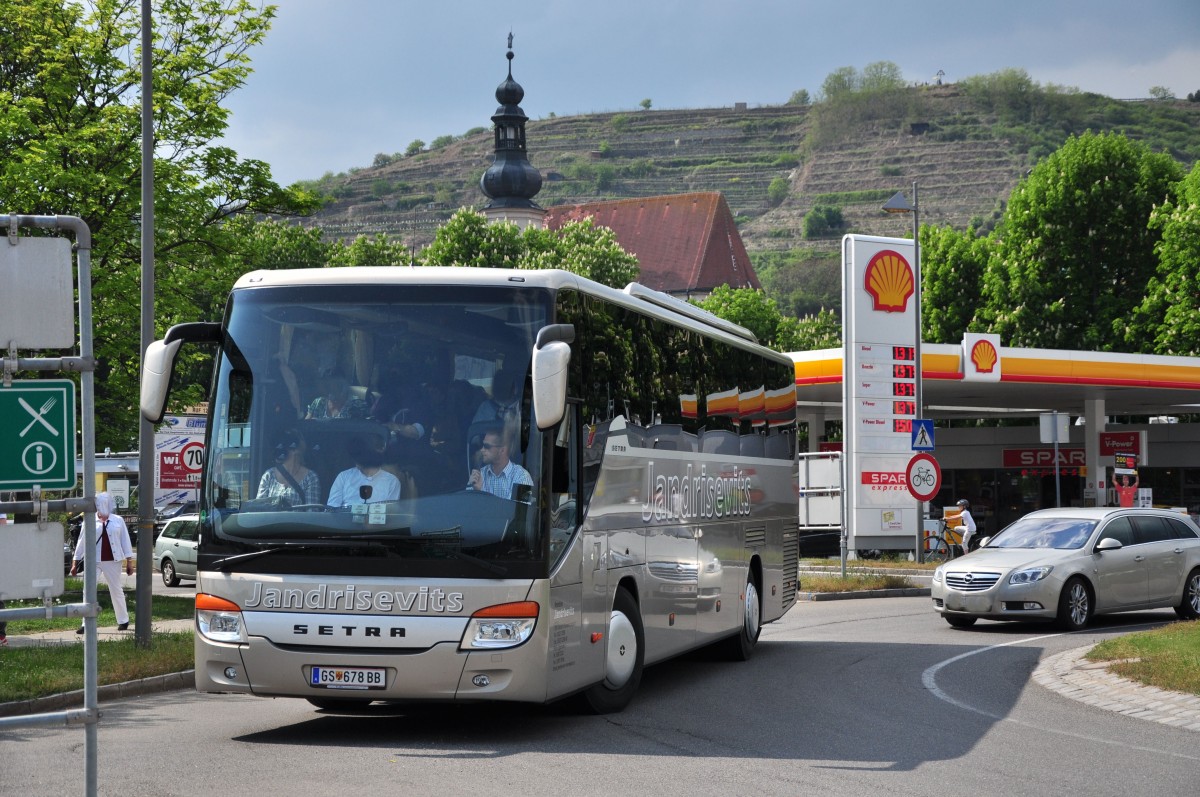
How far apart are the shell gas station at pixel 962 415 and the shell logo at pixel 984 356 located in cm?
4

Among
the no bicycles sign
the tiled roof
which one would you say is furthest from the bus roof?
the tiled roof

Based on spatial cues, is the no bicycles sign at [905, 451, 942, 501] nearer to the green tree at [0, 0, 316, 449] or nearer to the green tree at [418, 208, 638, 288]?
the green tree at [0, 0, 316, 449]

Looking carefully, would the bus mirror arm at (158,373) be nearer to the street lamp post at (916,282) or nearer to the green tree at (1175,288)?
the street lamp post at (916,282)

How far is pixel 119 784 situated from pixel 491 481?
2.82 m

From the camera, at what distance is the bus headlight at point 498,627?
950 centimetres

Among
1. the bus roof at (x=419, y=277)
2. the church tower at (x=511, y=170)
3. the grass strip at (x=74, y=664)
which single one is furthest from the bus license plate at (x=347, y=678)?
the church tower at (x=511, y=170)

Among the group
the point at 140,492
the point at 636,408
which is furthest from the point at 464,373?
the point at 140,492

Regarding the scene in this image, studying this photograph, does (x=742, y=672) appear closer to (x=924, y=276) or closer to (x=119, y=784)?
(x=119, y=784)

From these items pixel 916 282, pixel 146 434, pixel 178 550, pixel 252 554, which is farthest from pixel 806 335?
pixel 252 554

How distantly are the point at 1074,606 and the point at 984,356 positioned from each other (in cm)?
2147

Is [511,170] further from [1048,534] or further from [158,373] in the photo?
[158,373]

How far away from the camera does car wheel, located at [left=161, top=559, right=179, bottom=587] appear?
32500mm

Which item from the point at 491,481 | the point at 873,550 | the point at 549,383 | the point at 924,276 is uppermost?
the point at 924,276

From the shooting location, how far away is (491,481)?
31.6ft
